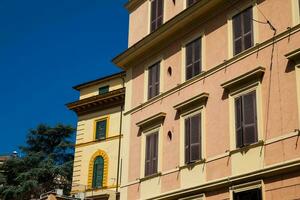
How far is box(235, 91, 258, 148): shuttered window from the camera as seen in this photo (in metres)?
18.0

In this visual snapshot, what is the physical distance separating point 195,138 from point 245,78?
349 centimetres

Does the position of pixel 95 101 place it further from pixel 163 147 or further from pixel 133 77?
pixel 163 147

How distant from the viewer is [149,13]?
26.0 meters

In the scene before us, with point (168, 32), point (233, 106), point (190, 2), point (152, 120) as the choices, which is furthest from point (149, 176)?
point (190, 2)

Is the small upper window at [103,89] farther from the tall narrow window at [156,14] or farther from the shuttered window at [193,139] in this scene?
the shuttered window at [193,139]

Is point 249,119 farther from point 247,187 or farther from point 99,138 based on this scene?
point 99,138

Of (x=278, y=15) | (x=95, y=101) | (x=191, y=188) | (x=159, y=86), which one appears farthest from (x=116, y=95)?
(x=278, y=15)

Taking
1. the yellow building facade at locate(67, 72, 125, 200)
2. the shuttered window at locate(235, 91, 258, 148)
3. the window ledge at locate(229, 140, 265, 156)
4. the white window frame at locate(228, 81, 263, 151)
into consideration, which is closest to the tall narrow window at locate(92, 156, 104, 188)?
the yellow building facade at locate(67, 72, 125, 200)

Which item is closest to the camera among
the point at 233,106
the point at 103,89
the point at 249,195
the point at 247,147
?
the point at 249,195

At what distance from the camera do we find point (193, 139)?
20.8 m

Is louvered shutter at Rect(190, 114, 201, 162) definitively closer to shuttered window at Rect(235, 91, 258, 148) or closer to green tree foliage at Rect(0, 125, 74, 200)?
shuttered window at Rect(235, 91, 258, 148)

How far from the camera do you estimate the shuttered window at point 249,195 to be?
56.2 ft

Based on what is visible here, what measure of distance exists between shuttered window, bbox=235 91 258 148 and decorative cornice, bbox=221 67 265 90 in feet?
1.74

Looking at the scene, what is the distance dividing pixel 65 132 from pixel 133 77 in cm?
2595
